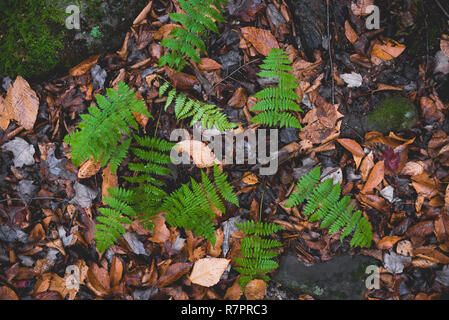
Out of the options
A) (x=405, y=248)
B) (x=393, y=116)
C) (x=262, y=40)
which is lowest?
(x=405, y=248)

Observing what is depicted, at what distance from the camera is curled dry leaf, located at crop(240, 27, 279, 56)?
311 cm

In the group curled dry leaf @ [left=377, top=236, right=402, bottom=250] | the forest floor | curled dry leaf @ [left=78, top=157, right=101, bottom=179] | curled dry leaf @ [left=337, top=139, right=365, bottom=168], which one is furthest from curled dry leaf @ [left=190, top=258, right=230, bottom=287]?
curled dry leaf @ [left=337, top=139, right=365, bottom=168]

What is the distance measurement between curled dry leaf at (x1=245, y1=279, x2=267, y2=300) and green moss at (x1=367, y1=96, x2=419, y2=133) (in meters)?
1.95

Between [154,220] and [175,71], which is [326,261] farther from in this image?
[175,71]

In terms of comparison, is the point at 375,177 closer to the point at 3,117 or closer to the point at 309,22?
the point at 309,22

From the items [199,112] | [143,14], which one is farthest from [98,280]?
[143,14]

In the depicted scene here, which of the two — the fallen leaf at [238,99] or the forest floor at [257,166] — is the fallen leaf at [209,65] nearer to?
the forest floor at [257,166]

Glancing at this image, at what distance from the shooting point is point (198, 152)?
3045mm

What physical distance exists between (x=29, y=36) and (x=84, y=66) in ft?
1.88

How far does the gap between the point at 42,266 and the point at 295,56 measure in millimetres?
3453

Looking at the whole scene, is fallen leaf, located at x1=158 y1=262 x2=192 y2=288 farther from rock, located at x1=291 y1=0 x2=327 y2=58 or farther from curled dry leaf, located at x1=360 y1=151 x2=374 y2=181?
rock, located at x1=291 y1=0 x2=327 y2=58

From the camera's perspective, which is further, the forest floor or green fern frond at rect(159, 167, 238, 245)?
the forest floor

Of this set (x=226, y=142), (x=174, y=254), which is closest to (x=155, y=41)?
(x=226, y=142)

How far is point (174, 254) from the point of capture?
3.02m
